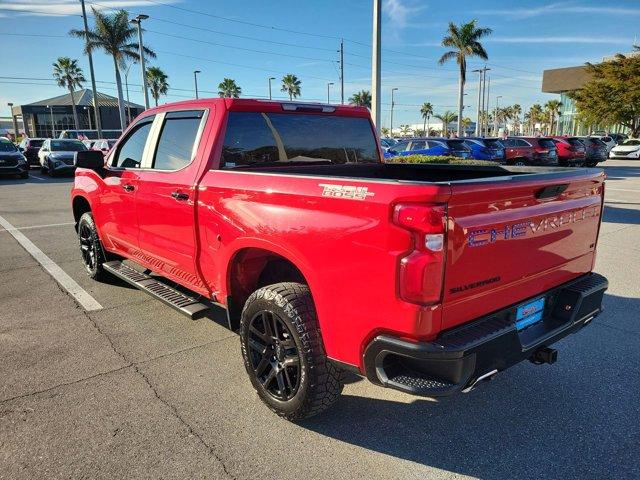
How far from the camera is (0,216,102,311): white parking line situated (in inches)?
202

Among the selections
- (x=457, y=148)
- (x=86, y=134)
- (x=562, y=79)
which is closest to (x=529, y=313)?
(x=457, y=148)

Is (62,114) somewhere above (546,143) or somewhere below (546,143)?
above

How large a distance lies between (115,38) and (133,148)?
39.5m

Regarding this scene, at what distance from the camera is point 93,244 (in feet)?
18.2

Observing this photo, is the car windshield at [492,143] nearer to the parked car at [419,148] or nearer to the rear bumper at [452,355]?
the parked car at [419,148]

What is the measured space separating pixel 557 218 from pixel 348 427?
69.7 inches

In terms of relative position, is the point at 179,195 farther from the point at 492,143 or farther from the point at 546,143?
the point at 546,143

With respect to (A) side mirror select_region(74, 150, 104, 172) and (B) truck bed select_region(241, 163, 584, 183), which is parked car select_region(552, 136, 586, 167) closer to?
(B) truck bed select_region(241, 163, 584, 183)

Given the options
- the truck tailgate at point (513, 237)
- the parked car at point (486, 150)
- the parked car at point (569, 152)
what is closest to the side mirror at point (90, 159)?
the truck tailgate at point (513, 237)

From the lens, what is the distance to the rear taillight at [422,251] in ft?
6.88

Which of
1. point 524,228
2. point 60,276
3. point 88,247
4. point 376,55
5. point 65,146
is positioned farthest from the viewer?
point 65,146

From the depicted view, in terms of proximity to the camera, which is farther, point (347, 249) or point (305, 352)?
point (305, 352)

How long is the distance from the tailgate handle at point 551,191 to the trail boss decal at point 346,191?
100cm

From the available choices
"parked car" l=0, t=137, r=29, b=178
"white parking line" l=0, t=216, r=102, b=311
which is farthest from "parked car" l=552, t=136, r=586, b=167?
"parked car" l=0, t=137, r=29, b=178
